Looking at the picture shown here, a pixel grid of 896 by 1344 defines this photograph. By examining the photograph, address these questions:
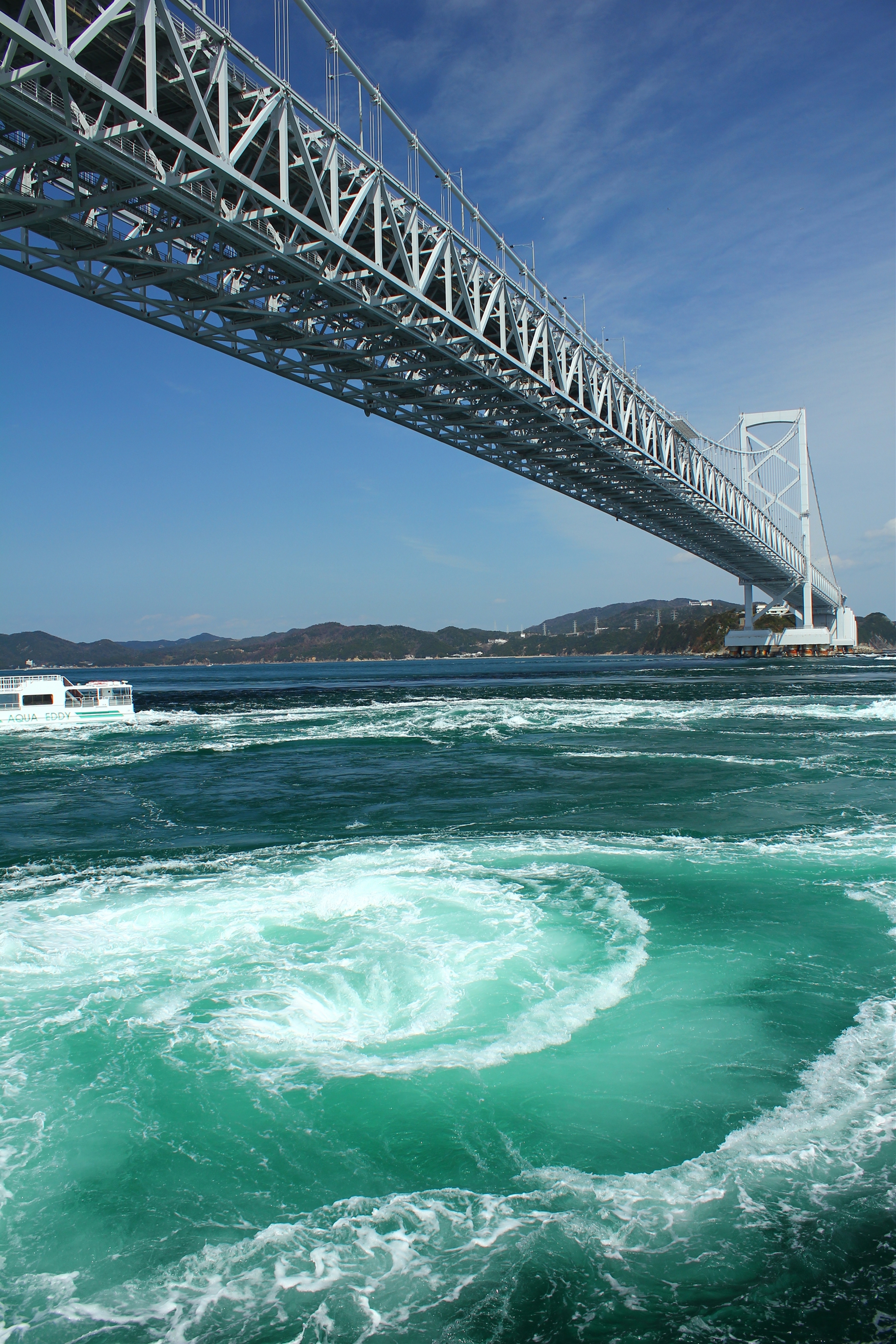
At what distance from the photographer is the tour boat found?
26781mm

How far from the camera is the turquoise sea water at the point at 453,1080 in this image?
2742 mm

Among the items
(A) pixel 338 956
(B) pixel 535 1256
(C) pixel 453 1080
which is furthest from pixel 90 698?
(B) pixel 535 1256

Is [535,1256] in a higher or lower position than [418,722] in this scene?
lower

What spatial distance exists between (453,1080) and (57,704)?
28.2 m

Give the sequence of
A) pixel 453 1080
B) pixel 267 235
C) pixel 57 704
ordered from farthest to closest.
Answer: pixel 57 704
pixel 267 235
pixel 453 1080

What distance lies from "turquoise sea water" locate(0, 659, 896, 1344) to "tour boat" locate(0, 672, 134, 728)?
18693mm

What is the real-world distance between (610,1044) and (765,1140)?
3.63 ft

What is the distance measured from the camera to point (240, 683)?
68.9 m

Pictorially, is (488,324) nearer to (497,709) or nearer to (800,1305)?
(497,709)

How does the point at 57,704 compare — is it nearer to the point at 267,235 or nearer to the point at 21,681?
the point at 21,681

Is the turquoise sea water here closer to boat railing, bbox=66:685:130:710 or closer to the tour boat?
the tour boat

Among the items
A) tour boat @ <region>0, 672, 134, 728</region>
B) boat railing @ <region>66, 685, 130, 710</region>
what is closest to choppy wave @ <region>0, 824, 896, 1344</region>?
tour boat @ <region>0, 672, 134, 728</region>

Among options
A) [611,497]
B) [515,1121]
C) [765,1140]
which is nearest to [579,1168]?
[515,1121]

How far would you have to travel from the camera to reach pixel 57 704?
27641 millimetres
